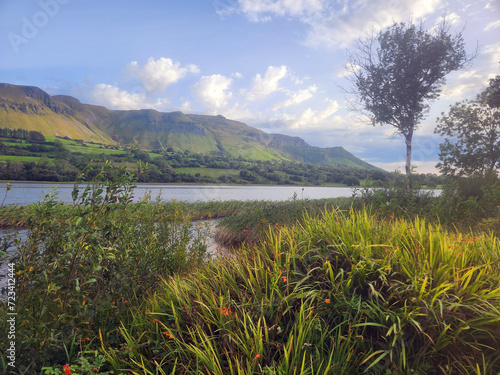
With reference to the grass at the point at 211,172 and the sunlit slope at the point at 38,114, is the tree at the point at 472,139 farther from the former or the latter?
the sunlit slope at the point at 38,114

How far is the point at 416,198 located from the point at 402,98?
8158mm

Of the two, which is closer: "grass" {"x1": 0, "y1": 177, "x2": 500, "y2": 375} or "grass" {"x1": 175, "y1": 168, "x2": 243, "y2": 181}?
"grass" {"x1": 0, "y1": 177, "x2": 500, "y2": 375}

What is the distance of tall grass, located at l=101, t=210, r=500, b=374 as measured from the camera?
2.25 meters

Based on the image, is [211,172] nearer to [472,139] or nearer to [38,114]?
[472,139]

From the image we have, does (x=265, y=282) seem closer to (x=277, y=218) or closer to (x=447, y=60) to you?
(x=277, y=218)

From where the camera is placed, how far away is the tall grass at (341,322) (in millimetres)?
2248

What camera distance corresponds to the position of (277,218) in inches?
452

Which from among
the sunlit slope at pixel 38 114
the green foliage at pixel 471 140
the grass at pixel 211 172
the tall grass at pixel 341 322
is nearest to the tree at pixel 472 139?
the green foliage at pixel 471 140

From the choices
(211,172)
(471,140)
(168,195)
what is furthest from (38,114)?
(471,140)

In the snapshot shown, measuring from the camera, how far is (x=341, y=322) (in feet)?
8.53

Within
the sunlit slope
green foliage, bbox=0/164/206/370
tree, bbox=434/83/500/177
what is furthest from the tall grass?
the sunlit slope

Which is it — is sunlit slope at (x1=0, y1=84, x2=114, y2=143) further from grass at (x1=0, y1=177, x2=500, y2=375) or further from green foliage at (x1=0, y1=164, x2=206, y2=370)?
grass at (x1=0, y1=177, x2=500, y2=375)

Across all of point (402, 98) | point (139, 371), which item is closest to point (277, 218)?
point (139, 371)

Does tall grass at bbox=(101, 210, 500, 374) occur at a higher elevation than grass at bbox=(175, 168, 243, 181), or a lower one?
lower
